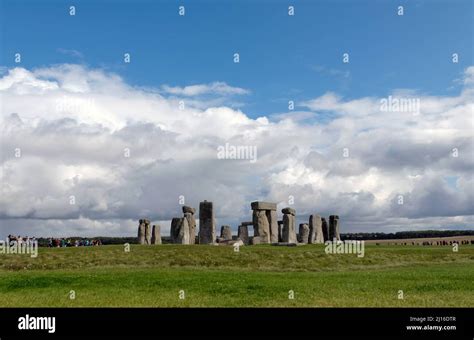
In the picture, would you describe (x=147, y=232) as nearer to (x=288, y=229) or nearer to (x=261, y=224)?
(x=261, y=224)

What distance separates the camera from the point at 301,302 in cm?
1839

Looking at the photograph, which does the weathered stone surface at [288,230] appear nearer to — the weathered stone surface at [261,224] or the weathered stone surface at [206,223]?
the weathered stone surface at [261,224]

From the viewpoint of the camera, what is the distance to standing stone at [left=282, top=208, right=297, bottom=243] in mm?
47594

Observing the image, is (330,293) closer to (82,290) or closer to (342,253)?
A: (82,290)

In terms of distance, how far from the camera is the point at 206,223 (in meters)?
42.5

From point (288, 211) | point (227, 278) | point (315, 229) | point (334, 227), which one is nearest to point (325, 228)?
point (334, 227)

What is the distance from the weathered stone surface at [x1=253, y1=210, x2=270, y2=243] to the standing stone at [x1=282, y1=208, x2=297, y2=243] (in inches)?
65.0

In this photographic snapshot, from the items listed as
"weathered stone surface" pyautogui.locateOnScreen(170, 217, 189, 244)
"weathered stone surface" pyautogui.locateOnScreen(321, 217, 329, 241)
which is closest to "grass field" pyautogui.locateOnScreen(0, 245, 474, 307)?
"weathered stone surface" pyautogui.locateOnScreen(170, 217, 189, 244)

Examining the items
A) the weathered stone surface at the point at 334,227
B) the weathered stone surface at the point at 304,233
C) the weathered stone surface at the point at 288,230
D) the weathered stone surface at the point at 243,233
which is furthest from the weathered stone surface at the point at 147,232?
the weathered stone surface at the point at 334,227

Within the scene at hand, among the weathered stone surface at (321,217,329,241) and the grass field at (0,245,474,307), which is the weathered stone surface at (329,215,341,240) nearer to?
the weathered stone surface at (321,217,329,241)

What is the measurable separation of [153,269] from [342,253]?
1331 centimetres
